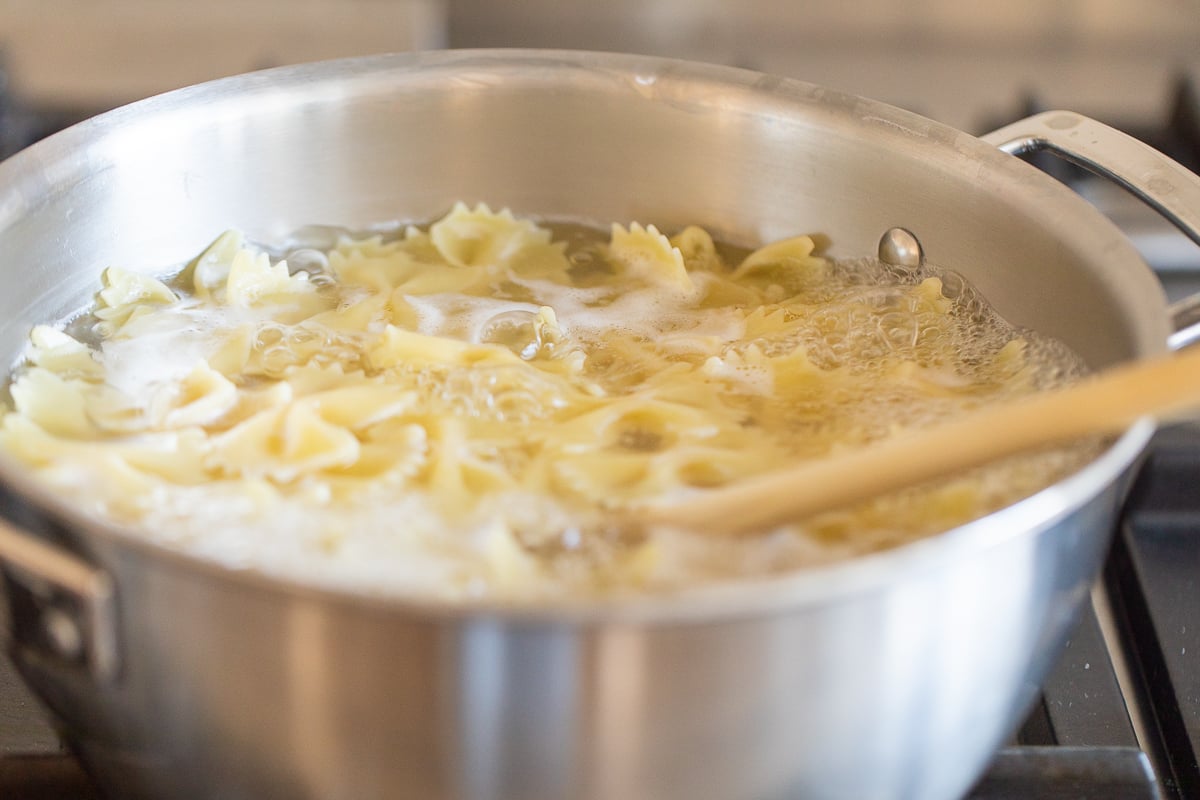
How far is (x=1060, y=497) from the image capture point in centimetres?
71

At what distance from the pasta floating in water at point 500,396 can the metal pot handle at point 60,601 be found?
0.13m

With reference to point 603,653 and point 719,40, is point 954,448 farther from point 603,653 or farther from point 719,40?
point 719,40

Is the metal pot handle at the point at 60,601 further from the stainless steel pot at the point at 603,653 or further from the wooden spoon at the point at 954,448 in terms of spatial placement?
the wooden spoon at the point at 954,448

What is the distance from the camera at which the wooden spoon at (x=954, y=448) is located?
764 millimetres

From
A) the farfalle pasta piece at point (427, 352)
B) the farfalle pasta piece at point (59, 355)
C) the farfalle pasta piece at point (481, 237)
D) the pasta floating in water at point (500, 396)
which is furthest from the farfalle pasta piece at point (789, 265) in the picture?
the farfalle pasta piece at point (59, 355)

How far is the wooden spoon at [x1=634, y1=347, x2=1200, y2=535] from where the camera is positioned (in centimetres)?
76

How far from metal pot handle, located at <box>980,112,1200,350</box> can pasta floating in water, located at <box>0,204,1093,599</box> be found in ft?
0.50

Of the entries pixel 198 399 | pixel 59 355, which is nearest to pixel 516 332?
pixel 198 399

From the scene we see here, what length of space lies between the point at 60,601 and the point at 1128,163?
3.03 ft

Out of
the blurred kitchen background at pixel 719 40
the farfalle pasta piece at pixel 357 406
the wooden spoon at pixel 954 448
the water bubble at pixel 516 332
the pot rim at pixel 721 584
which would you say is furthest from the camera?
the blurred kitchen background at pixel 719 40

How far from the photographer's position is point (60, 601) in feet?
2.36

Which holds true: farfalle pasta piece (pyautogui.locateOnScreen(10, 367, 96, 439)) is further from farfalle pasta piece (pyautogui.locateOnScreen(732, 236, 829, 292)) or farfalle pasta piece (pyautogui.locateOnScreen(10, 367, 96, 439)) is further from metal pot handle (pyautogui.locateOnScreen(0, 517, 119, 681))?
farfalle pasta piece (pyautogui.locateOnScreen(732, 236, 829, 292))

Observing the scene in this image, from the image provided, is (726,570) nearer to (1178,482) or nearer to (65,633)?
(65,633)

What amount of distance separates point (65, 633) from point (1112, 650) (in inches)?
42.4
